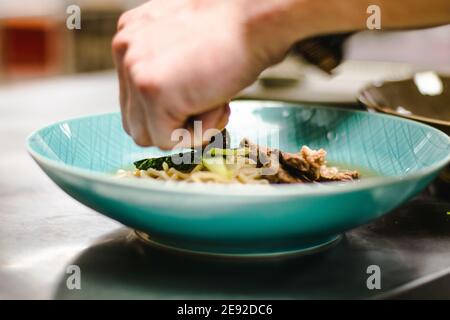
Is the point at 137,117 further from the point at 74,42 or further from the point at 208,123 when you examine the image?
the point at 74,42

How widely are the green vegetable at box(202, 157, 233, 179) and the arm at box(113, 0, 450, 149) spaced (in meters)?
0.05

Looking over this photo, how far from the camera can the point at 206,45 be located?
2.59ft

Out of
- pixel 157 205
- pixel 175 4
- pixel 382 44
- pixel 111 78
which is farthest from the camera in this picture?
pixel 382 44

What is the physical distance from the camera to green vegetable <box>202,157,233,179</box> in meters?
0.91

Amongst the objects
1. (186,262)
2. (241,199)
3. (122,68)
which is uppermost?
(122,68)

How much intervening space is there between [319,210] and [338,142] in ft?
1.51

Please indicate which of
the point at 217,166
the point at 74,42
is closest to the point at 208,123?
the point at 217,166

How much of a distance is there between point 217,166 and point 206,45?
20cm

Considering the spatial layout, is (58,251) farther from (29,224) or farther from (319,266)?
(319,266)

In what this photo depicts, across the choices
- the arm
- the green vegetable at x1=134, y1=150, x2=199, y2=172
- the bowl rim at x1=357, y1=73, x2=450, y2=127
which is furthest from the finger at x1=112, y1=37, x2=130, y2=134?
the bowl rim at x1=357, y1=73, x2=450, y2=127

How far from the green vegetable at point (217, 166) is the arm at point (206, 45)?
47mm

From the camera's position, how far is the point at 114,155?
3.43ft

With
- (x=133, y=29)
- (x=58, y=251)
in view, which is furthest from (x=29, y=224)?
(x=133, y=29)
